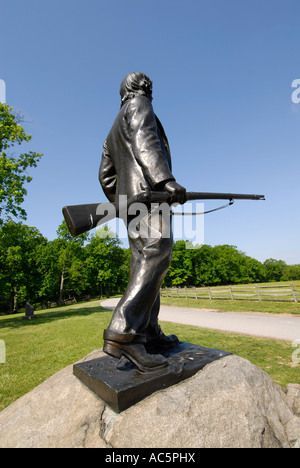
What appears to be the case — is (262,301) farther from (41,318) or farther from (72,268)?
(72,268)

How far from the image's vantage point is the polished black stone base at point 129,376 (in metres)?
1.58

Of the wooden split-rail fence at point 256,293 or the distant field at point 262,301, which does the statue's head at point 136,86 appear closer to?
the distant field at point 262,301

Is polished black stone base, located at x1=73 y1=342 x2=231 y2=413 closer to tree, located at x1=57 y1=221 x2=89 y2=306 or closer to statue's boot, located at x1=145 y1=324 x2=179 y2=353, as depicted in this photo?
statue's boot, located at x1=145 y1=324 x2=179 y2=353

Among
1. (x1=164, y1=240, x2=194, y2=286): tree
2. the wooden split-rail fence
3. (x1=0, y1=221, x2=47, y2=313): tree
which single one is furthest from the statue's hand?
(x1=164, y1=240, x2=194, y2=286): tree

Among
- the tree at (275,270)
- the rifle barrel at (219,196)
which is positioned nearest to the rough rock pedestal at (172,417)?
the rifle barrel at (219,196)

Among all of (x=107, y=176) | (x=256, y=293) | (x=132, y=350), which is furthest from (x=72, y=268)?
(x=132, y=350)

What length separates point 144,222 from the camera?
7.26 feet

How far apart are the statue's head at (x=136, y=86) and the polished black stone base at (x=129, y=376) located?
260cm

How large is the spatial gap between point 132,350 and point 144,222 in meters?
1.03

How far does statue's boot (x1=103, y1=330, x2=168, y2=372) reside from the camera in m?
1.81

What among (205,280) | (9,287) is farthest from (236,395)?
(205,280)

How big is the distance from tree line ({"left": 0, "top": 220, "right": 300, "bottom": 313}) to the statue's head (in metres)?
14.1

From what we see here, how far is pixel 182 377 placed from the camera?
6.23ft
